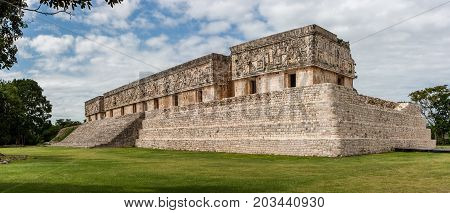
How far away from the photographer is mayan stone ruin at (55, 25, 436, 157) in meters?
13.6

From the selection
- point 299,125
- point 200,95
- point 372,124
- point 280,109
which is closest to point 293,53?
point 280,109

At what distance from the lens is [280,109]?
49.2 ft

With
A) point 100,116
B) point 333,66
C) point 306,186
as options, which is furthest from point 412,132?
point 100,116

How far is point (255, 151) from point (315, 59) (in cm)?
463

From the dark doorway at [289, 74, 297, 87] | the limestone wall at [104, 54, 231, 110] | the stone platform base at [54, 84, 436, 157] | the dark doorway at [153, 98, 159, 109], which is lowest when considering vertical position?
the stone platform base at [54, 84, 436, 157]

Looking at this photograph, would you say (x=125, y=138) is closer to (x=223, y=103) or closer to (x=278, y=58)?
(x=223, y=103)

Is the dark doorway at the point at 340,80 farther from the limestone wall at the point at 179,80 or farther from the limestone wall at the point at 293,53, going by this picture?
the limestone wall at the point at 179,80

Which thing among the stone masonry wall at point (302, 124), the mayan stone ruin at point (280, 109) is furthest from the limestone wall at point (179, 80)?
the stone masonry wall at point (302, 124)

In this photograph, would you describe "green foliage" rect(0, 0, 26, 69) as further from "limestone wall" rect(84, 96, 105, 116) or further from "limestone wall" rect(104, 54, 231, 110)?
"limestone wall" rect(84, 96, 105, 116)

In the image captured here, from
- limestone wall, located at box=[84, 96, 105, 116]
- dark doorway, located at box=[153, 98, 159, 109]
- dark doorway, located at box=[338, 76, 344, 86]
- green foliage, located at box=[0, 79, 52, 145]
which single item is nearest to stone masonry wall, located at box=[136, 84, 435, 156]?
dark doorway, located at box=[338, 76, 344, 86]

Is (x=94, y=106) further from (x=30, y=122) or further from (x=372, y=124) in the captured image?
(x=372, y=124)

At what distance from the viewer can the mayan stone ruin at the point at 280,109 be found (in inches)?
537

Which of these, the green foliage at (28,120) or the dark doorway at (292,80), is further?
the green foliage at (28,120)

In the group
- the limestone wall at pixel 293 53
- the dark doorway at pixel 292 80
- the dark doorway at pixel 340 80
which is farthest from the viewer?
the dark doorway at pixel 340 80
